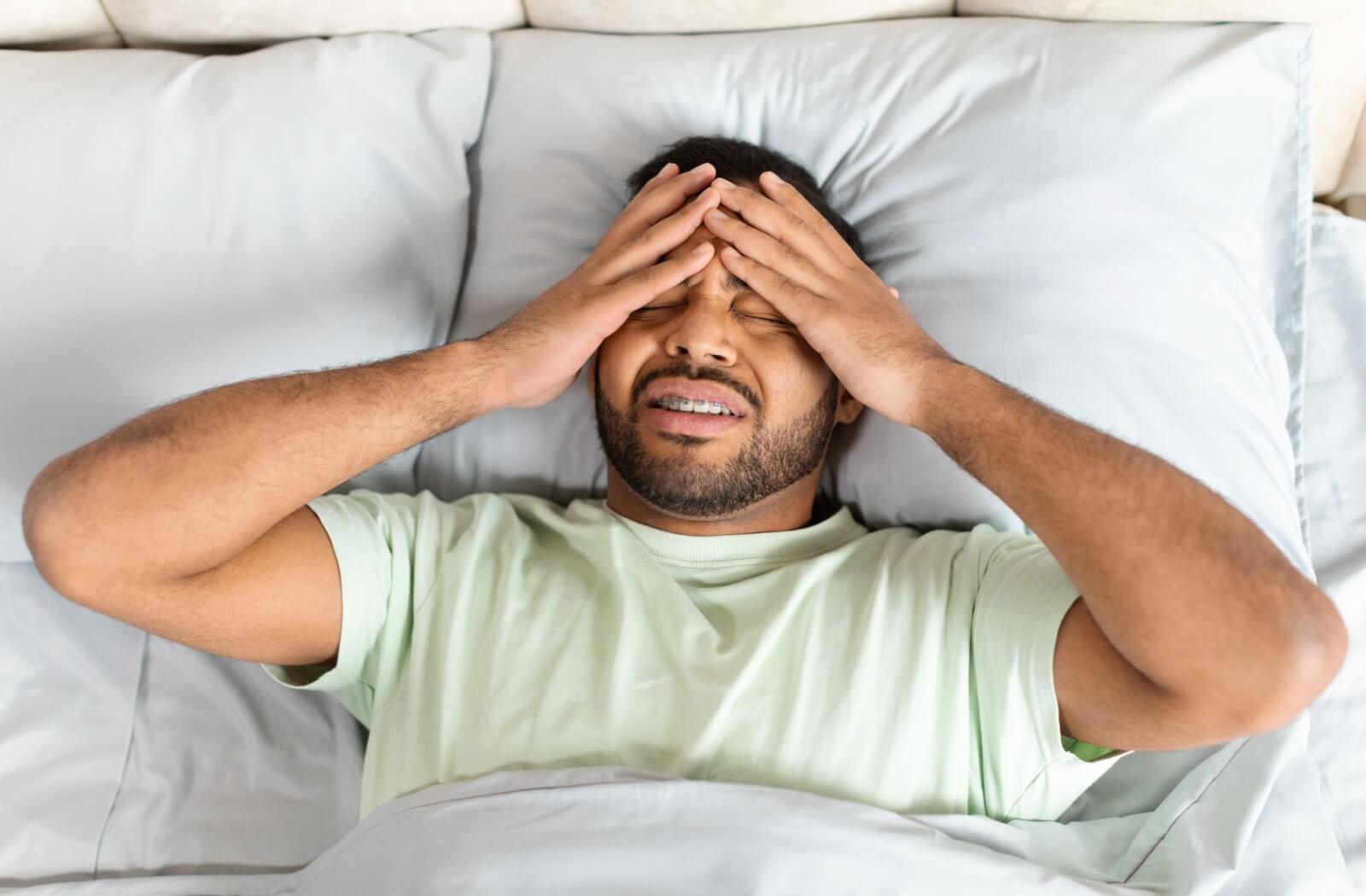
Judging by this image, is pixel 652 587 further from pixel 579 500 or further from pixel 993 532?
→ pixel 993 532

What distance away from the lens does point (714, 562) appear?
1.43 metres

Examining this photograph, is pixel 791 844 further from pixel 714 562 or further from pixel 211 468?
pixel 211 468

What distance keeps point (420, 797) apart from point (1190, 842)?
2.74ft

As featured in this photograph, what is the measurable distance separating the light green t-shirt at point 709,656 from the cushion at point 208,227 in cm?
30

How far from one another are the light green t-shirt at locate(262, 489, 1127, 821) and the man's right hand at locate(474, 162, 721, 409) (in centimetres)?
20

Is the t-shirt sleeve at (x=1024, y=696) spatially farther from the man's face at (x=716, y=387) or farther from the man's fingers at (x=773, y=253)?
the man's fingers at (x=773, y=253)

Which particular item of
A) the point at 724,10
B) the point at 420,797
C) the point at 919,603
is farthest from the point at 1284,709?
the point at 724,10

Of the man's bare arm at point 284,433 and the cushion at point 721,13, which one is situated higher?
the cushion at point 721,13

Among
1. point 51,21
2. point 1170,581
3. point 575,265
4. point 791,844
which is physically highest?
point 51,21

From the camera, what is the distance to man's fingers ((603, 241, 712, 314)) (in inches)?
53.7

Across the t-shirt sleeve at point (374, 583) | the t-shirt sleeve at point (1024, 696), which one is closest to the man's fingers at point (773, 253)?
the t-shirt sleeve at point (1024, 696)

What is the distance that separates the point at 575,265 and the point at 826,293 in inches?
16.5

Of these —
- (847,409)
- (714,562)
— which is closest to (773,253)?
(847,409)

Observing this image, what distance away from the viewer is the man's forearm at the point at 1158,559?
1049 mm
